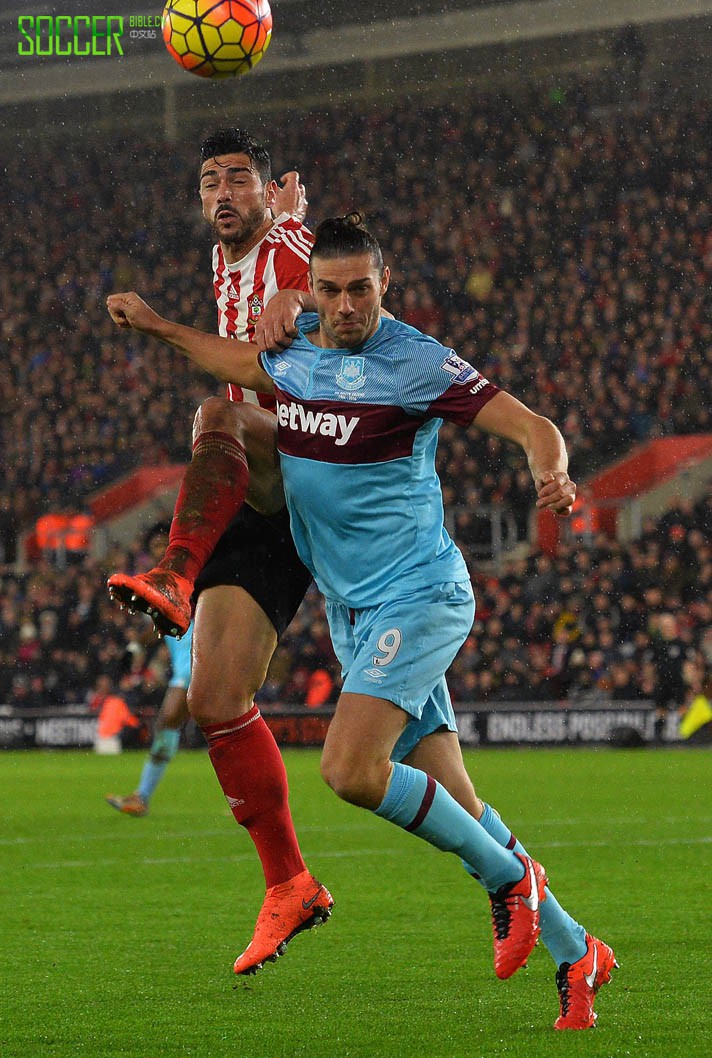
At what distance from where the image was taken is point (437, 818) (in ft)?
14.2

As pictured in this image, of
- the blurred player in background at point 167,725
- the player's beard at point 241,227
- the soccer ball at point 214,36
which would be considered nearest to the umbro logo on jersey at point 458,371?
the player's beard at point 241,227

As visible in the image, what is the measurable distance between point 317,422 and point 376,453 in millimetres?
203

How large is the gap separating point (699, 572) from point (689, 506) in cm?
141

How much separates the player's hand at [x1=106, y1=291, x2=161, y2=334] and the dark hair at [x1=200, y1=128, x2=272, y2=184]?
0.75m

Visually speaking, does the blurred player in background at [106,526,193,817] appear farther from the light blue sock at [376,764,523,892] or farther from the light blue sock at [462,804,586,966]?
Result: the light blue sock at [376,764,523,892]

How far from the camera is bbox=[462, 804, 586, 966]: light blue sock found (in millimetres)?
4605

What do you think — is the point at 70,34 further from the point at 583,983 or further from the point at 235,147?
the point at 583,983

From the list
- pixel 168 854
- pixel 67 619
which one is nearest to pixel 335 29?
pixel 67 619

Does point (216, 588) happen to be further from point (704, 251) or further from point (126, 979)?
point (704, 251)

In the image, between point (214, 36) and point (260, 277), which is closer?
point (260, 277)

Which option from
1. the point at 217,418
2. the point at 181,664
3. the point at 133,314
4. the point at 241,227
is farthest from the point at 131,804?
the point at 133,314

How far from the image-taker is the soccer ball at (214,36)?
235 inches

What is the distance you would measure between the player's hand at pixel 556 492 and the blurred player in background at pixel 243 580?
1034 mm

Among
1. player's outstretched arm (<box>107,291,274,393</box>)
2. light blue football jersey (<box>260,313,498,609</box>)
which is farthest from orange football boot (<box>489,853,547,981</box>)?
player's outstretched arm (<box>107,291,274,393</box>)
